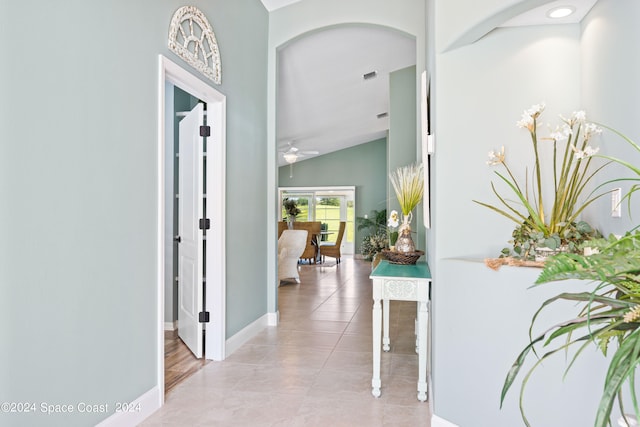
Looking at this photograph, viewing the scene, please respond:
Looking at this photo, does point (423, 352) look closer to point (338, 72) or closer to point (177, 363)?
point (177, 363)

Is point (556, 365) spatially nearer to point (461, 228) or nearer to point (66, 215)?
point (461, 228)

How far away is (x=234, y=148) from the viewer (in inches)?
142

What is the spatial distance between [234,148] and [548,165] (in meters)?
2.37

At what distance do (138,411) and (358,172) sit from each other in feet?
35.1

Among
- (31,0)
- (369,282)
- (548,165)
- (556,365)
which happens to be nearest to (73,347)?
(31,0)

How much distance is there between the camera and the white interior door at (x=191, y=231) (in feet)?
11.0

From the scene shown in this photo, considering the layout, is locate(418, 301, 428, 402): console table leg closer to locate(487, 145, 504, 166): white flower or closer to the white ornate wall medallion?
locate(487, 145, 504, 166): white flower

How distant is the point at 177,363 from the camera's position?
10.7ft

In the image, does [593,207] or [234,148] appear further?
[234,148]

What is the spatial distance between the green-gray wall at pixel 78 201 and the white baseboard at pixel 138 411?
1.5 inches

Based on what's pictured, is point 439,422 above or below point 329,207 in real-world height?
below

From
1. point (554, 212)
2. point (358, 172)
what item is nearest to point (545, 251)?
point (554, 212)

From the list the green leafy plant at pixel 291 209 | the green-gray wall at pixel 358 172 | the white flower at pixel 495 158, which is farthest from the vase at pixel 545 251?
the green-gray wall at pixel 358 172

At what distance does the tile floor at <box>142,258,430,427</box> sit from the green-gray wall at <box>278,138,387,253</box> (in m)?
7.85
